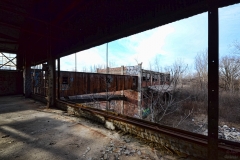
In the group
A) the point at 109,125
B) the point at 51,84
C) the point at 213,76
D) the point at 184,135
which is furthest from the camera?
the point at 51,84

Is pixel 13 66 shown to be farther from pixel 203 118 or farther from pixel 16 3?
pixel 203 118

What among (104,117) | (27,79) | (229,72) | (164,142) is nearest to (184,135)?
(164,142)

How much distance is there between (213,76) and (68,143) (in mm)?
2576

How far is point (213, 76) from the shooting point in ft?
4.30

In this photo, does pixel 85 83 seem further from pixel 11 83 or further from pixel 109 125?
pixel 11 83

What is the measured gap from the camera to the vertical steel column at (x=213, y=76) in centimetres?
128

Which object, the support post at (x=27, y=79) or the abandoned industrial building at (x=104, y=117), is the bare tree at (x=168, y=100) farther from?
the support post at (x=27, y=79)

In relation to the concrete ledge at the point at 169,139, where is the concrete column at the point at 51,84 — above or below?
above

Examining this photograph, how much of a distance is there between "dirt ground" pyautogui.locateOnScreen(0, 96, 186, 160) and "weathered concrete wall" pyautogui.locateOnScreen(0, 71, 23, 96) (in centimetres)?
986

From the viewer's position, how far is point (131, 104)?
14.4 meters

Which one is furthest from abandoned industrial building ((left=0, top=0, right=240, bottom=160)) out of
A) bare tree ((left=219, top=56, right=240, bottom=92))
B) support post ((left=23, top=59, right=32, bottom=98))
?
bare tree ((left=219, top=56, right=240, bottom=92))

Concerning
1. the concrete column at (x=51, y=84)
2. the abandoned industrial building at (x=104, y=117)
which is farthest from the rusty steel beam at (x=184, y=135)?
the concrete column at (x=51, y=84)

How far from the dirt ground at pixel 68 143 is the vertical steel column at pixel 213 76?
2.70 ft

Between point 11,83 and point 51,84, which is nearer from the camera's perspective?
point 51,84
